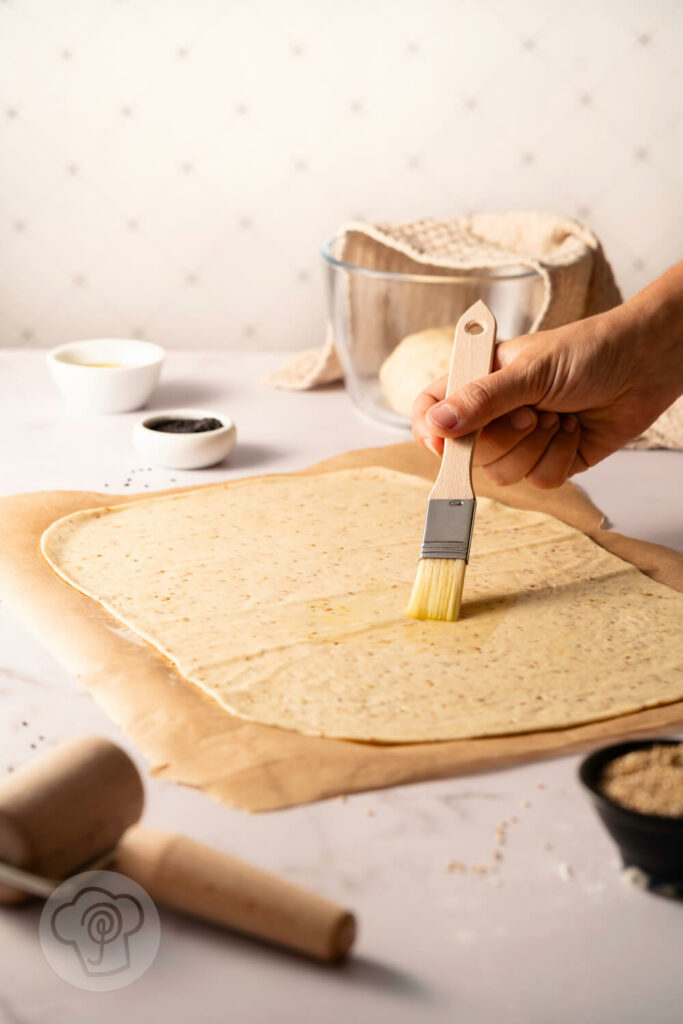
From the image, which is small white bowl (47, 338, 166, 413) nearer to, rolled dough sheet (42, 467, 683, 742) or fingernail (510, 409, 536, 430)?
rolled dough sheet (42, 467, 683, 742)

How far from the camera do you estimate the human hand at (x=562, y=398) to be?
3.95ft

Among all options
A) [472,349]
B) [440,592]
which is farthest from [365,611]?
[472,349]

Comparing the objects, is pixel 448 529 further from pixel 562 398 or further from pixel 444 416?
pixel 562 398

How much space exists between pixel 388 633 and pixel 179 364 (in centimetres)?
122

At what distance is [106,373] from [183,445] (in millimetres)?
286

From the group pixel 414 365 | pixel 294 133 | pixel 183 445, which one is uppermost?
pixel 294 133

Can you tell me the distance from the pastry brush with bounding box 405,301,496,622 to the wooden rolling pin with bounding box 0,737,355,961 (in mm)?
460

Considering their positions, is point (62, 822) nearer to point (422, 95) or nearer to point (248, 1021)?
point (248, 1021)

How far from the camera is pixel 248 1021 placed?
627 millimetres

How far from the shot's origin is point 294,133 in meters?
2.10

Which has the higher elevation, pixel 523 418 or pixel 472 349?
pixel 472 349

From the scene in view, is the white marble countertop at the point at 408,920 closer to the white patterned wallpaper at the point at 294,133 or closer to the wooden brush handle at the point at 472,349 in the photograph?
the wooden brush handle at the point at 472,349

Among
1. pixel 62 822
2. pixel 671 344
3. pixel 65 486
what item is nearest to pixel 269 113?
pixel 65 486

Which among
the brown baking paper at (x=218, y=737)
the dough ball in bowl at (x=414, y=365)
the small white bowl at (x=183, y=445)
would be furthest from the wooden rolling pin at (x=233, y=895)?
the dough ball in bowl at (x=414, y=365)
